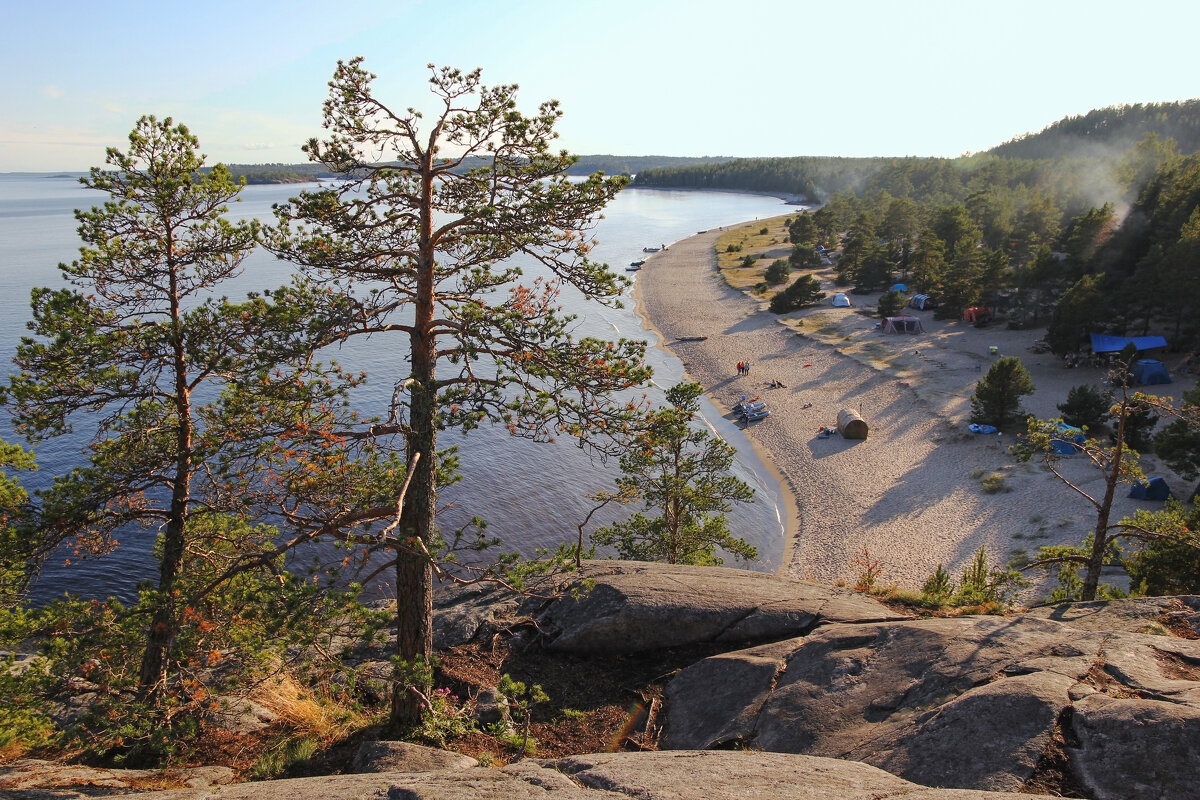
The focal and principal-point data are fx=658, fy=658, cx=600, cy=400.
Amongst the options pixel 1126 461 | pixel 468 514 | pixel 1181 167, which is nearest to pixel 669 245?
pixel 1181 167

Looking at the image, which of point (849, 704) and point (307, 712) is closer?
point (849, 704)

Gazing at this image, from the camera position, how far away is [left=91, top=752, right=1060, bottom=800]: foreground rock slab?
20.5 feet

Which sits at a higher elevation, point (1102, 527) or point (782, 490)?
point (1102, 527)

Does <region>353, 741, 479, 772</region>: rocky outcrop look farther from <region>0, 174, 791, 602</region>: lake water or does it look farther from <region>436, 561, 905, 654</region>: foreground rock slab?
<region>0, 174, 791, 602</region>: lake water

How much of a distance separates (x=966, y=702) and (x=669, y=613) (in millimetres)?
5037

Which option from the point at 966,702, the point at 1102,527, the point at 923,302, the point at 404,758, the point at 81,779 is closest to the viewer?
the point at 81,779

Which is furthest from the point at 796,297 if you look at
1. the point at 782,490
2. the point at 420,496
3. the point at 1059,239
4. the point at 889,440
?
the point at 420,496

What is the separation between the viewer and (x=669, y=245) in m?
Answer: 114

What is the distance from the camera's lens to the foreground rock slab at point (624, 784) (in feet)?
20.5

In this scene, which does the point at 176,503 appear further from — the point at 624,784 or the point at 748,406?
the point at 748,406

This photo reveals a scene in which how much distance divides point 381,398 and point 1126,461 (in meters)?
33.5

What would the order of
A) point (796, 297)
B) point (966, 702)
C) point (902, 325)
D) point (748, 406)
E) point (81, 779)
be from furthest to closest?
point (796, 297) → point (902, 325) → point (748, 406) → point (966, 702) → point (81, 779)

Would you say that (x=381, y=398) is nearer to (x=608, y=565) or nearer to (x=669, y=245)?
(x=608, y=565)

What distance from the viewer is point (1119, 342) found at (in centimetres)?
4091
